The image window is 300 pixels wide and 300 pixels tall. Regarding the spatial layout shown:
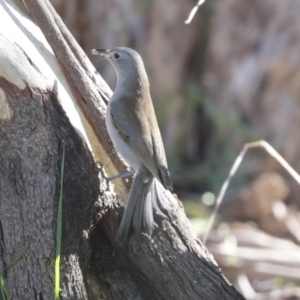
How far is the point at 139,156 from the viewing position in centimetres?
326

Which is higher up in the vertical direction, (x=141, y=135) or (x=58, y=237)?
(x=141, y=135)

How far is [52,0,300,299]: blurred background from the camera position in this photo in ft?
22.8

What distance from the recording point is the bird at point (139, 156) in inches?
122

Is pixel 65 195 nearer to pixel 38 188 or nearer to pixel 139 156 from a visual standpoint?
pixel 38 188

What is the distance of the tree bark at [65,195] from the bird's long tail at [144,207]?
5 cm

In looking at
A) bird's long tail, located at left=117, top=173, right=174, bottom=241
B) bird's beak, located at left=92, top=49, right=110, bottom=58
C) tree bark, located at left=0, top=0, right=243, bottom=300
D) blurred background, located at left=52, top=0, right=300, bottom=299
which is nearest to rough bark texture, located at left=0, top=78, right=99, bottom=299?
tree bark, located at left=0, top=0, right=243, bottom=300

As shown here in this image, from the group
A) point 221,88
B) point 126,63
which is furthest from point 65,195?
point 221,88

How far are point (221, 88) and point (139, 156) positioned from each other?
183 inches

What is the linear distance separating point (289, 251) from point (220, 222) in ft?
3.77

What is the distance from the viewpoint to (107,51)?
3691 millimetres

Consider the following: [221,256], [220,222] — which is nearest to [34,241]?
[221,256]

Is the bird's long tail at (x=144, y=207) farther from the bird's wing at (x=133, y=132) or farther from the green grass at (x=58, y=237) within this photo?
the green grass at (x=58, y=237)

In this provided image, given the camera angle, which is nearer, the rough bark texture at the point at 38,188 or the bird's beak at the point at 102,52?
the rough bark texture at the point at 38,188

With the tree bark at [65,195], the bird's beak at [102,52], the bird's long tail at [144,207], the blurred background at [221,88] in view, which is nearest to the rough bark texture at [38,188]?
the tree bark at [65,195]
